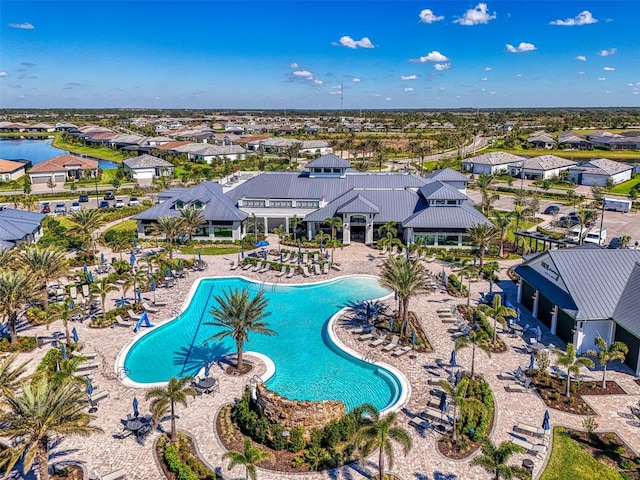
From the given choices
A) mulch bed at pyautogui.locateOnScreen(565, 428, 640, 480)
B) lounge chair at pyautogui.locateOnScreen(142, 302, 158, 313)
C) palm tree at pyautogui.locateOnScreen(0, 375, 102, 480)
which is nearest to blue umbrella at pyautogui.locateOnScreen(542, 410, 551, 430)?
mulch bed at pyautogui.locateOnScreen(565, 428, 640, 480)

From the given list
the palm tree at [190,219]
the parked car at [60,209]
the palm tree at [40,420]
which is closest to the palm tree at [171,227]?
the palm tree at [190,219]

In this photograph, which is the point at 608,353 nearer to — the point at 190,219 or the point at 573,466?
the point at 573,466

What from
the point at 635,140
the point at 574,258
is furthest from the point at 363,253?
the point at 635,140

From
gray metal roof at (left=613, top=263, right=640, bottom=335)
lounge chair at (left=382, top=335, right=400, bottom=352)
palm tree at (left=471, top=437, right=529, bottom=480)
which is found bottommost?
lounge chair at (left=382, top=335, right=400, bottom=352)

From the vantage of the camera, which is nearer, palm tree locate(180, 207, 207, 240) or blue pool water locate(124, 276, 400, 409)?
blue pool water locate(124, 276, 400, 409)

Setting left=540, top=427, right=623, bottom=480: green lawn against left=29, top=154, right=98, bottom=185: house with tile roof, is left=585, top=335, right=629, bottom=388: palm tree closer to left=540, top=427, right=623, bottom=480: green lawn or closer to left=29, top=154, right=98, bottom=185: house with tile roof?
left=540, top=427, right=623, bottom=480: green lawn

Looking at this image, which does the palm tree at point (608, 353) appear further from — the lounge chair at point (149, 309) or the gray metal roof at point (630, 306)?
the lounge chair at point (149, 309)

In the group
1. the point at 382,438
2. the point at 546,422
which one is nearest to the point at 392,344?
the point at 546,422
